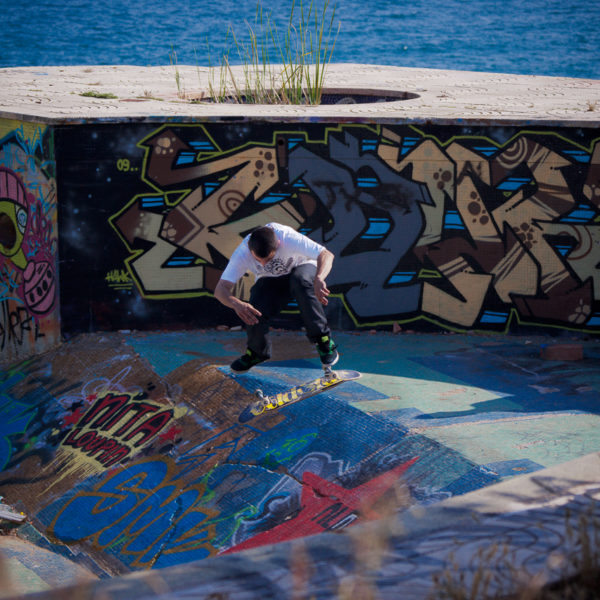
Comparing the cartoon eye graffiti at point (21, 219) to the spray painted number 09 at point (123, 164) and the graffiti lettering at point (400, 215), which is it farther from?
the spray painted number 09 at point (123, 164)

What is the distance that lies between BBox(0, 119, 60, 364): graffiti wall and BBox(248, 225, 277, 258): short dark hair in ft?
11.7

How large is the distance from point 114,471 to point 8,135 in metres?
4.35

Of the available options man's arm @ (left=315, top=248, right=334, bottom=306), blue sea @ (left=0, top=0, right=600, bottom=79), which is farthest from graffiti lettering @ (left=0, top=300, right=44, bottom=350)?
blue sea @ (left=0, top=0, right=600, bottom=79)

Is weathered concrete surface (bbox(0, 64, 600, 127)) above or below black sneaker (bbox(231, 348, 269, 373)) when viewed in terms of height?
above

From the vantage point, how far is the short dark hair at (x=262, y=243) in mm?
6379

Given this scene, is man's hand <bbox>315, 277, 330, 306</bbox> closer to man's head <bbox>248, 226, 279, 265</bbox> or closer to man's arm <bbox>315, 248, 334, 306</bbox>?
man's arm <bbox>315, 248, 334, 306</bbox>

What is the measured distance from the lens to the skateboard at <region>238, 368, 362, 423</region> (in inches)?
272

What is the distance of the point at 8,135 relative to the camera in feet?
28.8

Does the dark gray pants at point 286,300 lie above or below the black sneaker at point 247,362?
above

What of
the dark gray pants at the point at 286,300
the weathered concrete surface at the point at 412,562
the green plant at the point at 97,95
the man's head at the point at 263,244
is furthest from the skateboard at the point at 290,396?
the green plant at the point at 97,95

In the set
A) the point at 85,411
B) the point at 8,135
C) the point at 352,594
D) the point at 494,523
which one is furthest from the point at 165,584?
the point at 8,135

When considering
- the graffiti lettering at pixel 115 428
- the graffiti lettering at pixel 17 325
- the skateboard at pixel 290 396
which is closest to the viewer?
the skateboard at pixel 290 396

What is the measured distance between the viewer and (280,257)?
6.73 metres

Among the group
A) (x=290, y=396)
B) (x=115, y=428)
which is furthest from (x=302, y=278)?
(x=115, y=428)
